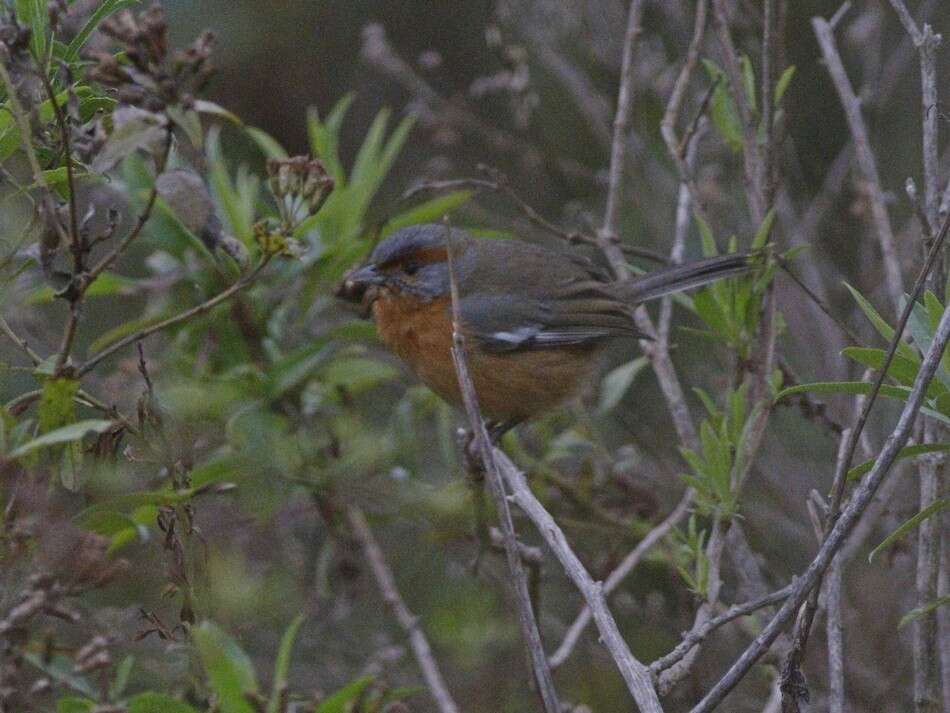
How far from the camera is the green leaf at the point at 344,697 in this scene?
2.12m

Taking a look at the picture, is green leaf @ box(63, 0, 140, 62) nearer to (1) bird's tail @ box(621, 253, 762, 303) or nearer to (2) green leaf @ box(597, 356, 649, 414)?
(1) bird's tail @ box(621, 253, 762, 303)

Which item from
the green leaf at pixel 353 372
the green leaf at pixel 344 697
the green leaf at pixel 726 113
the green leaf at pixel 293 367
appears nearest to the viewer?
the green leaf at pixel 344 697

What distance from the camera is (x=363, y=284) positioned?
483 cm

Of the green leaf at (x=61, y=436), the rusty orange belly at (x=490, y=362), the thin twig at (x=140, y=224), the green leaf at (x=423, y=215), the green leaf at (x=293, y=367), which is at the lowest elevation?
the rusty orange belly at (x=490, y=362)

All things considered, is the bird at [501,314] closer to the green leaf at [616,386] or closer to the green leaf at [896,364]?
the green leaf at [616,386]

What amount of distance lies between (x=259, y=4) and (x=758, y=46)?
11.4 ft

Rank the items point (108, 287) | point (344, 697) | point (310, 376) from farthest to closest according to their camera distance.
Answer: point (310, 376) → point (108, 287) → point (344, 697)

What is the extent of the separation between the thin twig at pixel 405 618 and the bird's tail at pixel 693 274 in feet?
4.41

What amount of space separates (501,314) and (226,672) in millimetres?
3168

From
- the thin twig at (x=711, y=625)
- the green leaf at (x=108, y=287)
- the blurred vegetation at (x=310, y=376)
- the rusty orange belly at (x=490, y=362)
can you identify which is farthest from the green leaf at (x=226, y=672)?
the rusty orange belly at (x=490, y=362)

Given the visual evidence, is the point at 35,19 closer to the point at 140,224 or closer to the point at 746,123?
the point at 140,224

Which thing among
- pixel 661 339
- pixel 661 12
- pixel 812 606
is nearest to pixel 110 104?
pixel 812 606

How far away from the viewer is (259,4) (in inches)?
303

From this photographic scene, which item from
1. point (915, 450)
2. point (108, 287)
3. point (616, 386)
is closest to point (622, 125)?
point (616, 386)
